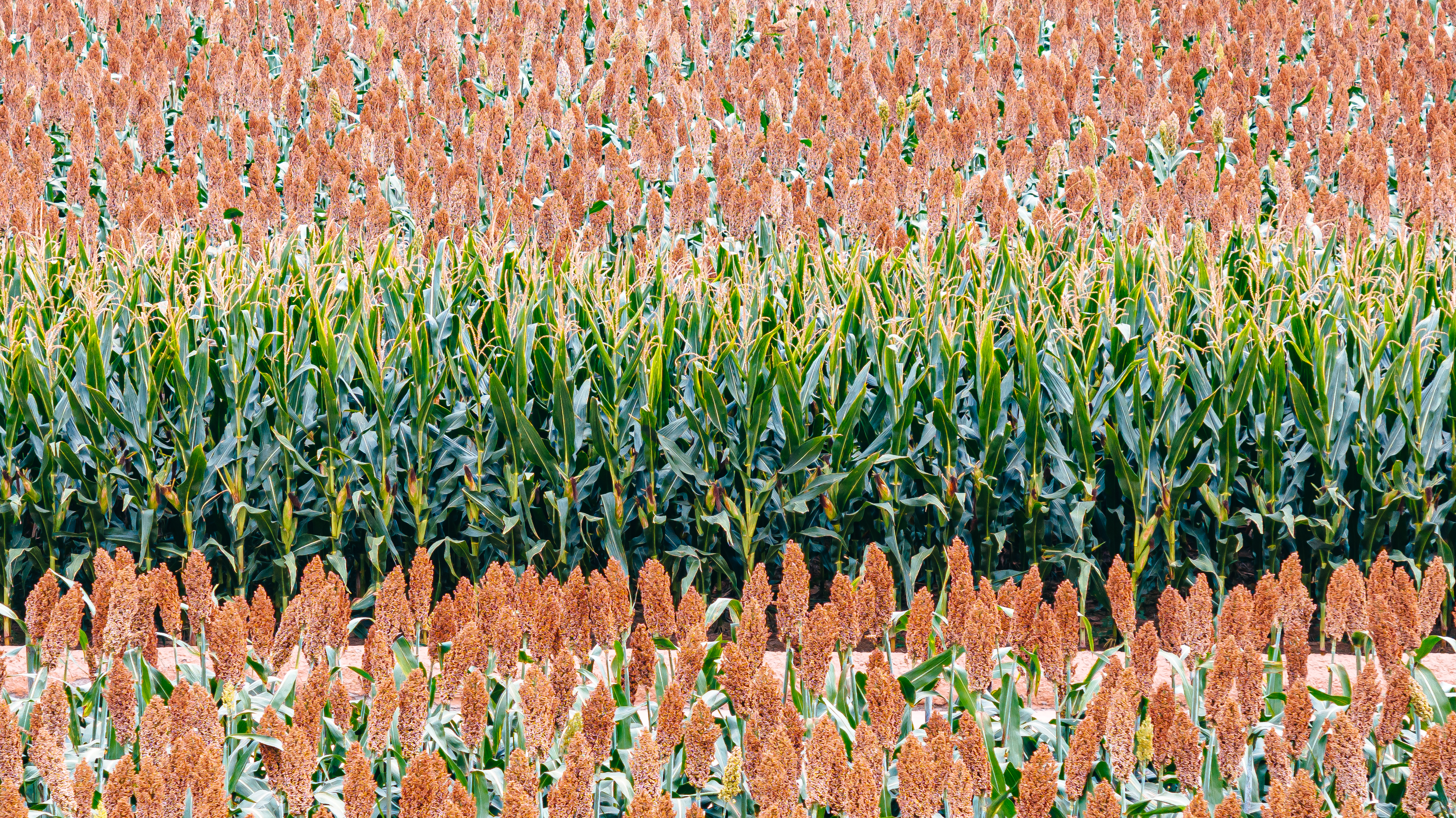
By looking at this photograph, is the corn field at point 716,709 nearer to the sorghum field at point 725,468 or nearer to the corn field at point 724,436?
the sorghum field at point 725,468

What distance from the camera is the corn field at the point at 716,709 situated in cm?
201

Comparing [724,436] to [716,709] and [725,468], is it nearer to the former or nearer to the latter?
[725,468]

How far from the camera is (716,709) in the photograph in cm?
293

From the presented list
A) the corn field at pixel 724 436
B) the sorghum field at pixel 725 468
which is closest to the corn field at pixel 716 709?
the sorghum field at pixel 725 468

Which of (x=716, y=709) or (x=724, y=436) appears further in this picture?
(x=724, y=436)

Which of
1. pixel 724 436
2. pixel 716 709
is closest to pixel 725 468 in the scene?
pixel 724 436

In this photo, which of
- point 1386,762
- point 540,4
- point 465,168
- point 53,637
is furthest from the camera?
point 540,4

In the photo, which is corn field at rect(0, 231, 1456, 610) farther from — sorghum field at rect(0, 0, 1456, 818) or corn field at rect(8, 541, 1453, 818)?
corn field at rect(8, 541, 1453, 818)

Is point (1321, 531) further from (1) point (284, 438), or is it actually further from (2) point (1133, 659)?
(1) point (284, 438)

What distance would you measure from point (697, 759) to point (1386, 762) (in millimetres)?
1346

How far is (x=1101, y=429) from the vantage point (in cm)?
417

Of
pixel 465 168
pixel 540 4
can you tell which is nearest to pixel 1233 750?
pixel 465 168

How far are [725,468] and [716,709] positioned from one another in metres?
1.38

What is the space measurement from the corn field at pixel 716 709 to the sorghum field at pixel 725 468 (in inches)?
→ 0.5
